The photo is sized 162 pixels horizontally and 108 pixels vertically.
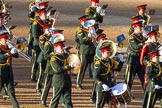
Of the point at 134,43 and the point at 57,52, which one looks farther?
the point at 134,43

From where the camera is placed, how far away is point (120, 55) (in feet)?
54.4

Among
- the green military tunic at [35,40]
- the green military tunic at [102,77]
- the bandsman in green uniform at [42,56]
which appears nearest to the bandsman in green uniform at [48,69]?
the bandsman in green uniform at [42,56]

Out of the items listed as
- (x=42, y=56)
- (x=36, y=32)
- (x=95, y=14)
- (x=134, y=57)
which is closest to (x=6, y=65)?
(x=42, y=56)

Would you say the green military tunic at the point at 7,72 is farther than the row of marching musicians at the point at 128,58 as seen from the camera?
Yes

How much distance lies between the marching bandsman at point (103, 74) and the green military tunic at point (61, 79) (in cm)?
60

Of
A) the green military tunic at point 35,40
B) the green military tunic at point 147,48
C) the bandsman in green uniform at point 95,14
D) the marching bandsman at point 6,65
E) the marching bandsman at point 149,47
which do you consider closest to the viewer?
the marching bandsman at point 6,65

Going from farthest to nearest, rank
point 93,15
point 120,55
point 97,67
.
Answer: point 93,15, point 120,55, point 97,67

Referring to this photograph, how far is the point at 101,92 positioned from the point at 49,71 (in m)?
1.91

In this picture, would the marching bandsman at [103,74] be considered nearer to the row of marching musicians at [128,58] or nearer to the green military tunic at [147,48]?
the row of marching musicians at [128,58]

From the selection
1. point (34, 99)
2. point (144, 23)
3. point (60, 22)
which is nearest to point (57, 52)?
point (34, 99)

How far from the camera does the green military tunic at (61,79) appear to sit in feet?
50.0

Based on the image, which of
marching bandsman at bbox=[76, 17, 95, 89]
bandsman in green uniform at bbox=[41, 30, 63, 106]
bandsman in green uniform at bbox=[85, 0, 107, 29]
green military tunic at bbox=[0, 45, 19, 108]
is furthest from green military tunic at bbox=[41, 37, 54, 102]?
bandsman in green uniform at bbox=[85, 0, 107, 29]

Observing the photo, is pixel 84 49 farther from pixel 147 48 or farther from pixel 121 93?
pixel 121 93

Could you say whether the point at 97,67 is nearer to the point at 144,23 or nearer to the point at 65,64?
the point at 65,64
